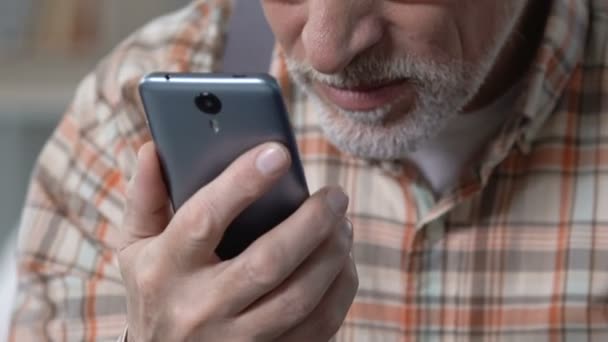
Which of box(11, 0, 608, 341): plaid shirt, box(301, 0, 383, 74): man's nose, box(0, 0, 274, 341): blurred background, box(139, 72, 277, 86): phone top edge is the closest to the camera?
→ box(139, 72, 277, 86): phone top edge

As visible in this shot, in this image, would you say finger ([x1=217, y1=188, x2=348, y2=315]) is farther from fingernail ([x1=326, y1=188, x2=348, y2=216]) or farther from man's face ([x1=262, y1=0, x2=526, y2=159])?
man's face ([x1=262, y1=0, x2=526, y2=159])

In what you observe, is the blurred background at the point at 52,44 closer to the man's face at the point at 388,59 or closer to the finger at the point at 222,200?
the man's face at the point at 388,59

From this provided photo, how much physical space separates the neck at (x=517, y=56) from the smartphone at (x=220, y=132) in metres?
0.35

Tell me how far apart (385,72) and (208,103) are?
0.69ft

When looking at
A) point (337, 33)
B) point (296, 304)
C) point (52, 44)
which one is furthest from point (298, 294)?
point (52, 44)

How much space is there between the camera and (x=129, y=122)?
1.14 m

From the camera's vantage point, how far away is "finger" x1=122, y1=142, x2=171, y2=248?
798 mm

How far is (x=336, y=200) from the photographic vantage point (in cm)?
77

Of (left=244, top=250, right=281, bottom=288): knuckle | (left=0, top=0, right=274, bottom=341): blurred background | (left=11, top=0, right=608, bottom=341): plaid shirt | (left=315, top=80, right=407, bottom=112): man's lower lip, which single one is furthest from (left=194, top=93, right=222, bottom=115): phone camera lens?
(left=0, top=0, right=274, bottom=341): blurred background

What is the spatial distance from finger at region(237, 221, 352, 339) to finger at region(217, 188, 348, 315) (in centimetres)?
1

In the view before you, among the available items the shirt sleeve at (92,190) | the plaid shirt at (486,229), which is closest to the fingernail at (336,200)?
the plaid shirt at (486,229)

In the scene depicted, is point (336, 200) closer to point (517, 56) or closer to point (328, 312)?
point (328, 312)

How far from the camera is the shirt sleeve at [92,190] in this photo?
1.12 metres

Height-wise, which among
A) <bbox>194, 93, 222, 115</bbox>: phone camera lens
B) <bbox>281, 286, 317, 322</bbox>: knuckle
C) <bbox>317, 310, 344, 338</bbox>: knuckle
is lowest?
<bbox>317, 310, 344, 338</bbox>: knuckle
